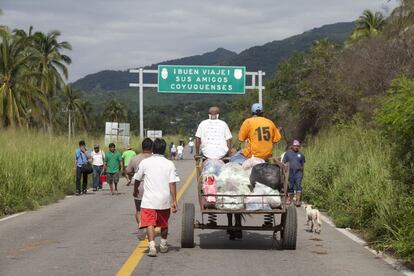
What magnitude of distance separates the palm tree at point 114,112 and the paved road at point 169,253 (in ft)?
402

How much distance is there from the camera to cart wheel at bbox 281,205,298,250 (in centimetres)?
967

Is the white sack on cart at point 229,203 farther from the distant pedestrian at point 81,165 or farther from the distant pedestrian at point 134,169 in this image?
the distant pedestrian at point 81,165

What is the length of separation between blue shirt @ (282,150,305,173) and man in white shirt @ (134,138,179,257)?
825 cm

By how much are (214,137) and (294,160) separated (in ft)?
22.9

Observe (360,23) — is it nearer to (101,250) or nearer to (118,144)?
(118,144)

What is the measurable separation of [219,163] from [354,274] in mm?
2910

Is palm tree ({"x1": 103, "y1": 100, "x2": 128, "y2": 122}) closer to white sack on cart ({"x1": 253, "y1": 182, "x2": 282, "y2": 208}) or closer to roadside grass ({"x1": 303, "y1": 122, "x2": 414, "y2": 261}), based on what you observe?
roadside grass ({"x1": 303, "y1": 122, "x2": 414, "y2": 261})

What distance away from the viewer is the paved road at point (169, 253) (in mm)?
8328

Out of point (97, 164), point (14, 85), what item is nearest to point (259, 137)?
point (97, 164)

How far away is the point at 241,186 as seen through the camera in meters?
9.66

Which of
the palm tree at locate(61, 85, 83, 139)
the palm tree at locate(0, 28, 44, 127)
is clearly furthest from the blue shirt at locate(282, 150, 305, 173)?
the palm tree at locate(61, 85, 83, 139)

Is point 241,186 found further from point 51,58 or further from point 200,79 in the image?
point 51,58

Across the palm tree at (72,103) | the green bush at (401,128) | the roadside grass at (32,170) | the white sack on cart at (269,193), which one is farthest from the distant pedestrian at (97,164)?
the palm tree at (72,103)

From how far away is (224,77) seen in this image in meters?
41.5
